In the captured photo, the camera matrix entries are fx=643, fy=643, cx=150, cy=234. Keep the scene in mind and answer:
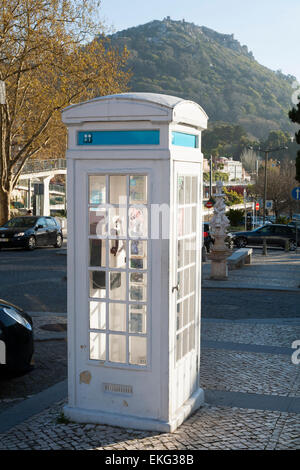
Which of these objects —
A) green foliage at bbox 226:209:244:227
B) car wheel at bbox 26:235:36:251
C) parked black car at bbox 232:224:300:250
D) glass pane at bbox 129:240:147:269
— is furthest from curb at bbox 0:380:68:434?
green foliage at bbox 226:209:244:227

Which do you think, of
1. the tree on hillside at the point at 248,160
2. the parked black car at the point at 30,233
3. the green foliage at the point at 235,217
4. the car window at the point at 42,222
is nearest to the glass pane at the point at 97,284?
the parked black car at the point at 30,233

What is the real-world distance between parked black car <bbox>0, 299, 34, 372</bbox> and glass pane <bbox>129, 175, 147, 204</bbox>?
2.26 metres

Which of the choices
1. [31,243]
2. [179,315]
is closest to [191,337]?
[179,315]

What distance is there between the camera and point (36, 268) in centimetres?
1959

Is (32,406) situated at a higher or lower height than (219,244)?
lower

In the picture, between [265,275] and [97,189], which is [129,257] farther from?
[265,275]

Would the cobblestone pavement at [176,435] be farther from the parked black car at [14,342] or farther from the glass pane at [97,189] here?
the glass pane at [97,189]

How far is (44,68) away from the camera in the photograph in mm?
30172

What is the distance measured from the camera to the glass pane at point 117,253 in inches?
227

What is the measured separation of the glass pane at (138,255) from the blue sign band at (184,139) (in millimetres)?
944

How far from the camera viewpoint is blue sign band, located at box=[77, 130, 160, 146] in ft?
18.3

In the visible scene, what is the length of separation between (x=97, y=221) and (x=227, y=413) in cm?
230

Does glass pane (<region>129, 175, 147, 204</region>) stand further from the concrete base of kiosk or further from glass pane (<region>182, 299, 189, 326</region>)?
the concrete base of kiosk
